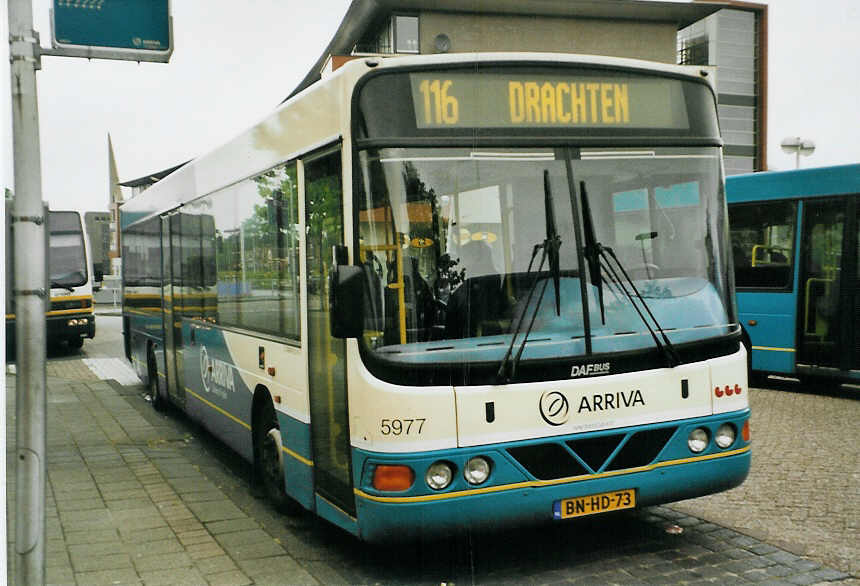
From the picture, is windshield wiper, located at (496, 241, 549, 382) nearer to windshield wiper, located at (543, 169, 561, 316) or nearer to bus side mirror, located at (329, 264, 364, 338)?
windshield wiper, located at (543, 169, 561, 316)

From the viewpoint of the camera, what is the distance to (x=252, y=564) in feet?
18.8

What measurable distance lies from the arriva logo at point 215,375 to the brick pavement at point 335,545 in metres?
0.78

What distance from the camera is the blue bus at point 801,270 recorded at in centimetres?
1224

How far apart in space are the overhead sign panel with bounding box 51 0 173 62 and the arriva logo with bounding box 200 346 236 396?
3.82 metres

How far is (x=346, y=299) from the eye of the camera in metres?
4.83

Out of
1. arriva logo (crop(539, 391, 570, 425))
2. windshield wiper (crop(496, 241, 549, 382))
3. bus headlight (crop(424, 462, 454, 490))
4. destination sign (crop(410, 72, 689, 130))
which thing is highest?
destination sign (crop(410, 72, 689, 130))

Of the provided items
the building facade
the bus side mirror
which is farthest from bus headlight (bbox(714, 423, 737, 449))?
the building facade

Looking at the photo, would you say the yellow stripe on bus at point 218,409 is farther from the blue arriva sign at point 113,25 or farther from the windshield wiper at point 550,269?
the blue arriva sign at point 113,25

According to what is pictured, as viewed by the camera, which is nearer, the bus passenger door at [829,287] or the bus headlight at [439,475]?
the bus headlight at [439,475]

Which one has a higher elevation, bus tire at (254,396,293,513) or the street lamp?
the street lamp

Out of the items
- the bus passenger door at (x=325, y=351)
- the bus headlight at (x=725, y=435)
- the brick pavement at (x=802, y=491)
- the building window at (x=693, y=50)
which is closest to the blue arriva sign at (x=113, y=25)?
the bus passenger door at (x=325, y=351)

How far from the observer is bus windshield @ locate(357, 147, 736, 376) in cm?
501

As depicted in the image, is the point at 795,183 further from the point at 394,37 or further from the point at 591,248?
the point at 394,37

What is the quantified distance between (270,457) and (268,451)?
58 millimetres
